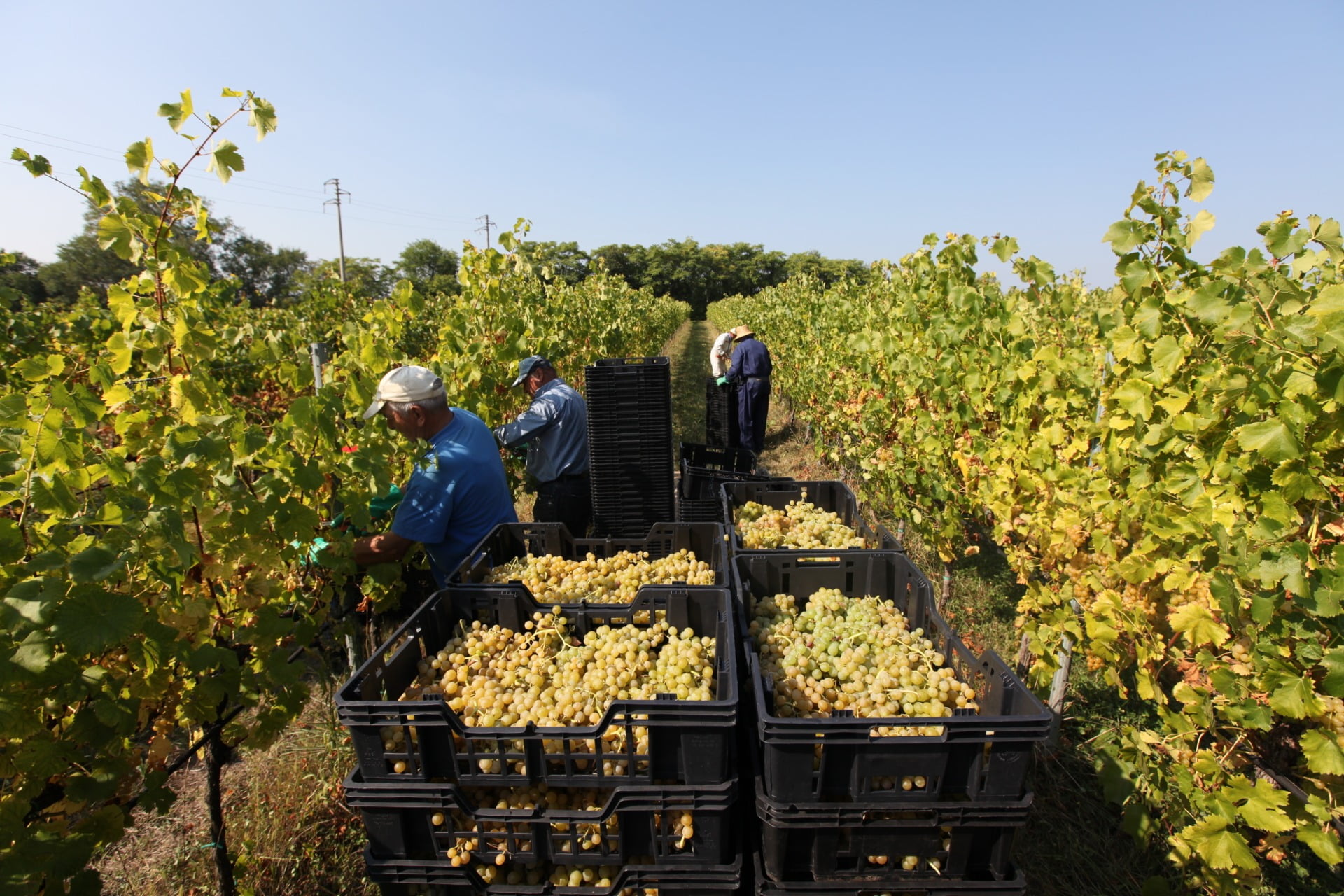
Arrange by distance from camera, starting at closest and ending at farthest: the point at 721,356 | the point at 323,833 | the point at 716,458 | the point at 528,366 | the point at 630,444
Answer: the point at 323,833 < the point at 630,444 < the point at 528,366 < the point at 716,458 < the point at 721,356

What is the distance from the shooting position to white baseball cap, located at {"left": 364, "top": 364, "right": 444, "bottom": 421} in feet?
9.00

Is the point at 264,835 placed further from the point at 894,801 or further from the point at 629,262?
the point at 629,262

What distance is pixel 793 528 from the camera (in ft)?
10.5

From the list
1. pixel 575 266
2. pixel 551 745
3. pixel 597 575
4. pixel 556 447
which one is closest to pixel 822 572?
pixel 597 575

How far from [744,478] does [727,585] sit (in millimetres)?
2459

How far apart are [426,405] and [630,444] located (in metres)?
1.39

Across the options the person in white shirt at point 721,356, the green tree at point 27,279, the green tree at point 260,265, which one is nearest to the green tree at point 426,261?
the green tree at point 260,265

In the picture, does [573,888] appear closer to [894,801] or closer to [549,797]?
[549,797]

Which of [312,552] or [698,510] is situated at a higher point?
[312,552]

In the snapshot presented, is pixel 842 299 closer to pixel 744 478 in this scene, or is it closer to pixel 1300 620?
pixel 744 478

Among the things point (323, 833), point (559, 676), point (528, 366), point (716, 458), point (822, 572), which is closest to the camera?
point (559, 676)

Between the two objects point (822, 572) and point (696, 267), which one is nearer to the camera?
point (822, 572)

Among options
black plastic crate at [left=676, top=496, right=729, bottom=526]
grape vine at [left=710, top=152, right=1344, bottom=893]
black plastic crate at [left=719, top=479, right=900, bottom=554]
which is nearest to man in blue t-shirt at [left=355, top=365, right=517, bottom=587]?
black plastic crate at [left=719, top=479, right=900, bottom=554]

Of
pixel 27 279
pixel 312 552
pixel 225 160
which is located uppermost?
pixel 27 279
